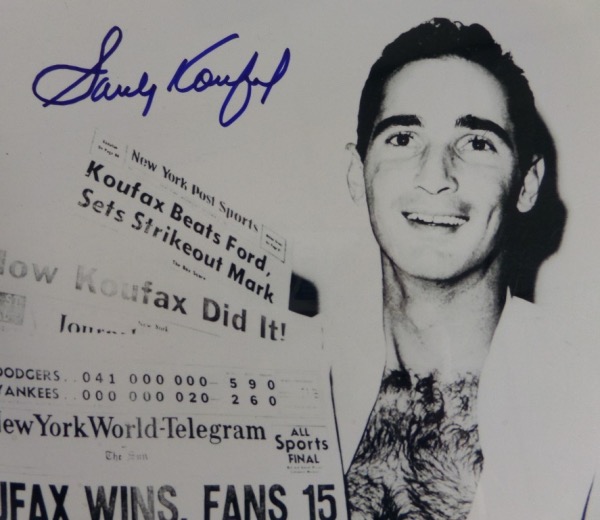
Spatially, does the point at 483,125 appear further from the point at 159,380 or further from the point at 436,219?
the point at 159,380

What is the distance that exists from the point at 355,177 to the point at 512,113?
188 mm

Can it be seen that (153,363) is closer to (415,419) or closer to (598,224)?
(415,419)

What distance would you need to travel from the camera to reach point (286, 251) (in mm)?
886

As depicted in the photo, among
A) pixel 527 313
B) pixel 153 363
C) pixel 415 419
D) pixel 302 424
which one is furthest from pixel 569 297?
pixel 153 363

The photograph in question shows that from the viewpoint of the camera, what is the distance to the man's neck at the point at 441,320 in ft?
2.90

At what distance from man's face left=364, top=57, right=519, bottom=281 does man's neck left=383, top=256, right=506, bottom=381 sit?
0.02 metres

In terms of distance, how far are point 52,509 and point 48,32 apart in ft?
1.63

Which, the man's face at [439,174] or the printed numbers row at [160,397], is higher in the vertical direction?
the man's face at [439,174]

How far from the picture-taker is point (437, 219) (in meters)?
0.89

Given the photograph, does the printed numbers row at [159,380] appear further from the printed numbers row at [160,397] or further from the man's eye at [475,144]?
the man's eye at [475,144]
